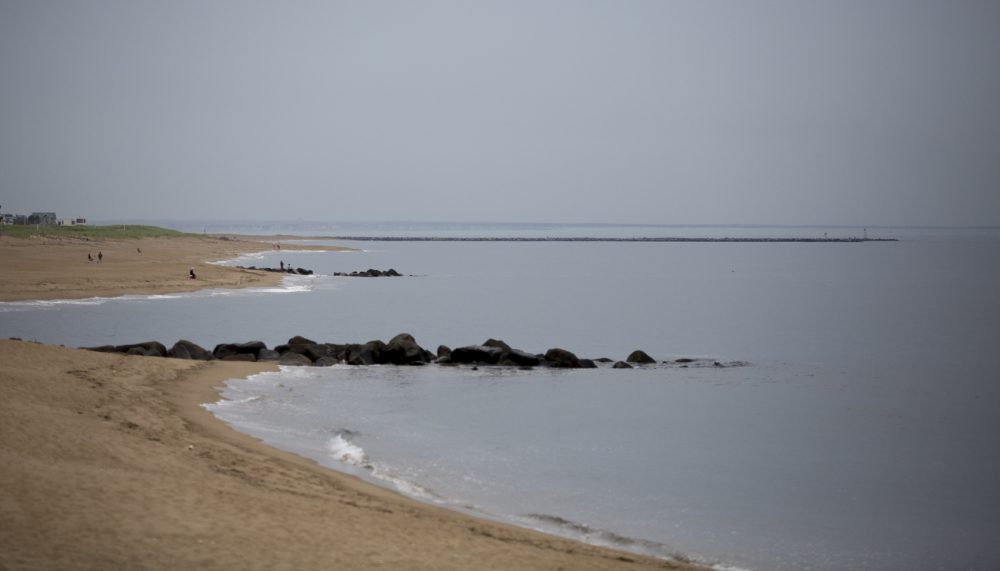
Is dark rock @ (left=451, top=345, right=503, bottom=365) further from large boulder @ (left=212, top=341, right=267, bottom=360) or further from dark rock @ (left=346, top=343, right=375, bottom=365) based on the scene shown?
large boulder @ (left=212, top=341, right=267, bottom=360)

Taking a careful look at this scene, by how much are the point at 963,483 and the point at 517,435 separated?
9635mm

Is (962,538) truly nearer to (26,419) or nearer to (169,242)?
(26,419)

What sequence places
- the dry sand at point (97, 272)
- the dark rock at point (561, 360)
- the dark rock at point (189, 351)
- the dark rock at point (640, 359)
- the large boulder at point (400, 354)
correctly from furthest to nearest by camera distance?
the dry sand at point (97, 272)
the dark rock at point (640, 359)
the dark rock at point (561, 360)
the large boulder at point (400, 354)
the dark rock at point (189, 351)

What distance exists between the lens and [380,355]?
31516mm

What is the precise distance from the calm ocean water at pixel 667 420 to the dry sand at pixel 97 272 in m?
4.44

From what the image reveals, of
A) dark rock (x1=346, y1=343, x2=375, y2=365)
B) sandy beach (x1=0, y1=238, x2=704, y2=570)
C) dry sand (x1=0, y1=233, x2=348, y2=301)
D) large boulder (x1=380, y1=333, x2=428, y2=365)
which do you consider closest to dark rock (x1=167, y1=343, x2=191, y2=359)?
dark rock (x1=346, y1=343, x2=375, y2=365)

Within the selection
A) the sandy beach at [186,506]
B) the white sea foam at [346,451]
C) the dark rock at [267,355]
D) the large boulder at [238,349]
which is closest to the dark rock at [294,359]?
the dark rock at [267,355]

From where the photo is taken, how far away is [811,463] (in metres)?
19.0

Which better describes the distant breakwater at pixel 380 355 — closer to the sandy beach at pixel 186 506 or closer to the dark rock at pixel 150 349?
the dark rock at pixel 150 349

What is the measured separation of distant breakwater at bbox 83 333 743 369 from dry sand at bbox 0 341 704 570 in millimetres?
12614

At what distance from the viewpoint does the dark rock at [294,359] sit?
1181 inches

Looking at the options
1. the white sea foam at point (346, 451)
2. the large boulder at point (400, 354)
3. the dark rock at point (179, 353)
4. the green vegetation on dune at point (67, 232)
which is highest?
the green vegetation on dune at point (67, 232)

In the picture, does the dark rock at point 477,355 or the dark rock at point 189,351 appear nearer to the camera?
the dark rock at point 189,351

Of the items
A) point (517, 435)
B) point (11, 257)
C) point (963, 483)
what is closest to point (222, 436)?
point (517, 435)
